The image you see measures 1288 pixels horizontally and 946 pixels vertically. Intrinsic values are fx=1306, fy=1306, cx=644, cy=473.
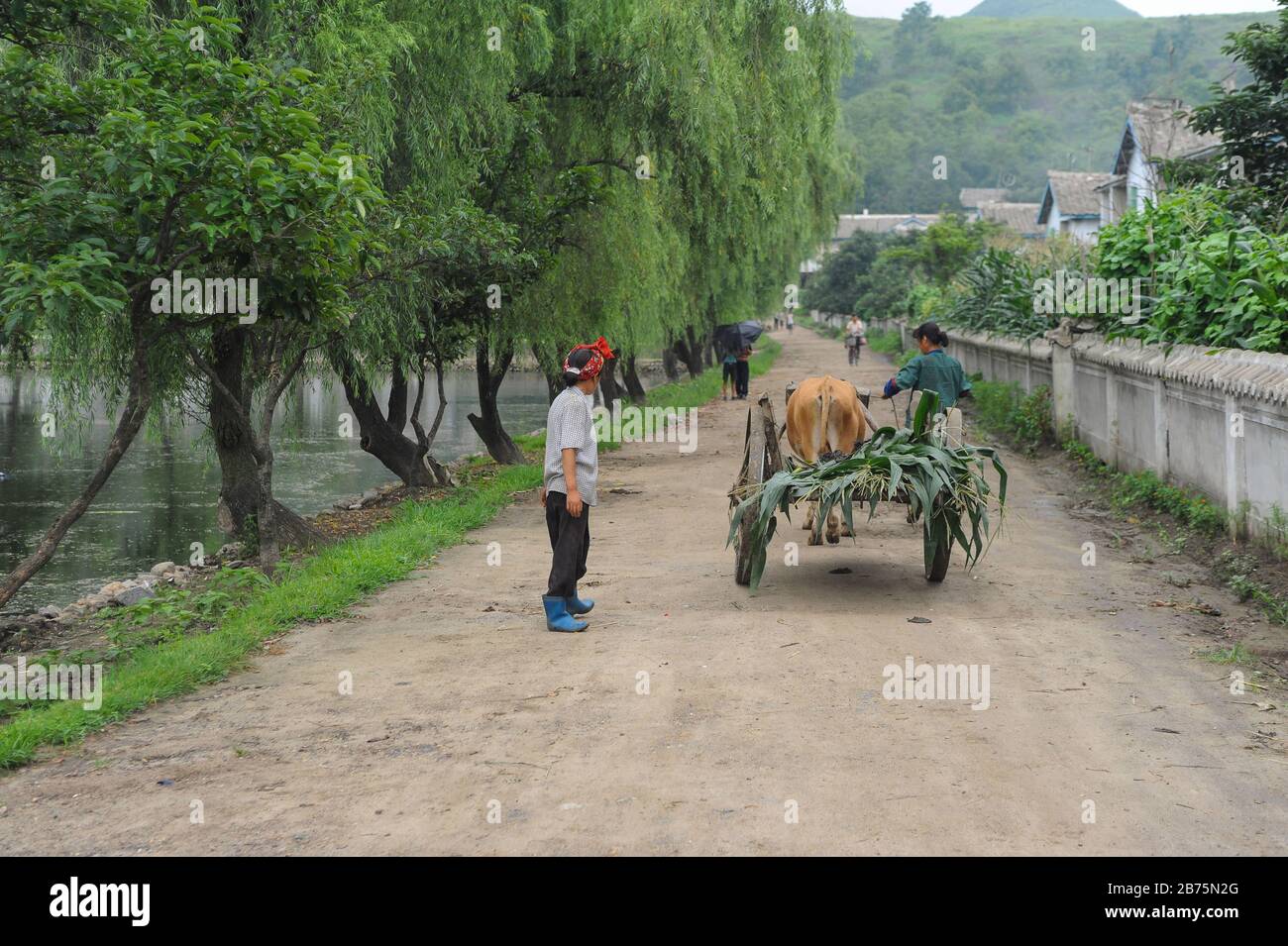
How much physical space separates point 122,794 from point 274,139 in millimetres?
5032

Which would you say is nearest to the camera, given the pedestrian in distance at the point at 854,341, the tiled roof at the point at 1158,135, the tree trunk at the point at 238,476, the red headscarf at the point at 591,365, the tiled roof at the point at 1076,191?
the red headscarf at the point at 591,365

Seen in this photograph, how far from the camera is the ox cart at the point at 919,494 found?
28.1 feet

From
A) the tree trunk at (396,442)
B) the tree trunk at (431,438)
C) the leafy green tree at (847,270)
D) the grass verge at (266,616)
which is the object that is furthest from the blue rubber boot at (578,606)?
the leafy green tree at (847,270)

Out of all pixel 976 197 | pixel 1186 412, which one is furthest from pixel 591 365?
pixel 976 197

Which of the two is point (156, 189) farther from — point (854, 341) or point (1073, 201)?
point (1073, 201)

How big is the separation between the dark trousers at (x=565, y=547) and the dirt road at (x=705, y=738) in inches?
12.2

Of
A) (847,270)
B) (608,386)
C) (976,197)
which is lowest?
(608,386)

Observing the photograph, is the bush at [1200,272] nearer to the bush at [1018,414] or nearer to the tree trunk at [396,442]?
the bush at [1018,414]

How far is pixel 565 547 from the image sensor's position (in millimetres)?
8055

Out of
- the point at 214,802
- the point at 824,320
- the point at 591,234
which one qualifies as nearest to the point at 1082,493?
the point at 591,234

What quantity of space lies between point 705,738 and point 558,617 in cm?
235

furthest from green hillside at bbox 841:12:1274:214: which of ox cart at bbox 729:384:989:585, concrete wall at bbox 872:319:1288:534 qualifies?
ox cart at bbox 729:384:989:585

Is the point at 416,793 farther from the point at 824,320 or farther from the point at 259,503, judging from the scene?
the point at 824,320
